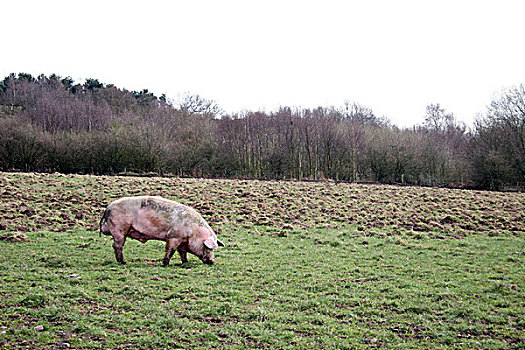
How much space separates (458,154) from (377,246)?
4847 cm

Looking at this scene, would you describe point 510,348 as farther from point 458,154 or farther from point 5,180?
point 458,154

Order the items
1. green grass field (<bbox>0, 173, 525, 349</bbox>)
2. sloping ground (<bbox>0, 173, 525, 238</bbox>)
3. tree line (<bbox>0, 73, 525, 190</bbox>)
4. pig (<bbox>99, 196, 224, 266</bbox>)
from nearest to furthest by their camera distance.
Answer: green grass field (<bbox>0, 173, 525, 349</bbox>) < pig (<bbox>99, 196, 224, 266</bbox>) < sloping ground (<bbox>0, 173, 525, 238</bbox>) < tree line (<bbox>0, 73, 525, 190</bbox>)

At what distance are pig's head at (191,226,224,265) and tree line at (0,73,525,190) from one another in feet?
125

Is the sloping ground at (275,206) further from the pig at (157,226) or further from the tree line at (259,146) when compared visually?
the tree line at (259,146)

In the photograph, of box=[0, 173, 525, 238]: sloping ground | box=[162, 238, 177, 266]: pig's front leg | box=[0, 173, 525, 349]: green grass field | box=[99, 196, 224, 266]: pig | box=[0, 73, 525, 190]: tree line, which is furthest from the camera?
box=[0, 73, 525, 190]: tree line

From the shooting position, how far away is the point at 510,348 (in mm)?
7113

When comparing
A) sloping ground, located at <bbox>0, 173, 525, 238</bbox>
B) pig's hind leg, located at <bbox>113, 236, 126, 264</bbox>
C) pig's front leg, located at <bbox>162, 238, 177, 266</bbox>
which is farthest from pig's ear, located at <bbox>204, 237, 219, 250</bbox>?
sloping ground, located at <bbox>0, 173, 525, 238</bbox>

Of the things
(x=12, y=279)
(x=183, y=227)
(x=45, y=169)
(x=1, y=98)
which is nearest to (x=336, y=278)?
(x=183, y=227)

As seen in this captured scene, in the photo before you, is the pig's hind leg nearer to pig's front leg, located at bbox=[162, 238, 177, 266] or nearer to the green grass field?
the green grass field

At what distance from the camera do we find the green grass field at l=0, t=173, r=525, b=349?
743 cm

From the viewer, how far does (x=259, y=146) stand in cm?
5862

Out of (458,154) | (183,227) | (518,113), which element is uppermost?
(518,113)

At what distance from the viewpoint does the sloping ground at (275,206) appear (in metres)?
21.9

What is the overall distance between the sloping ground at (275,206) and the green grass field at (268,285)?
0.22 metres
